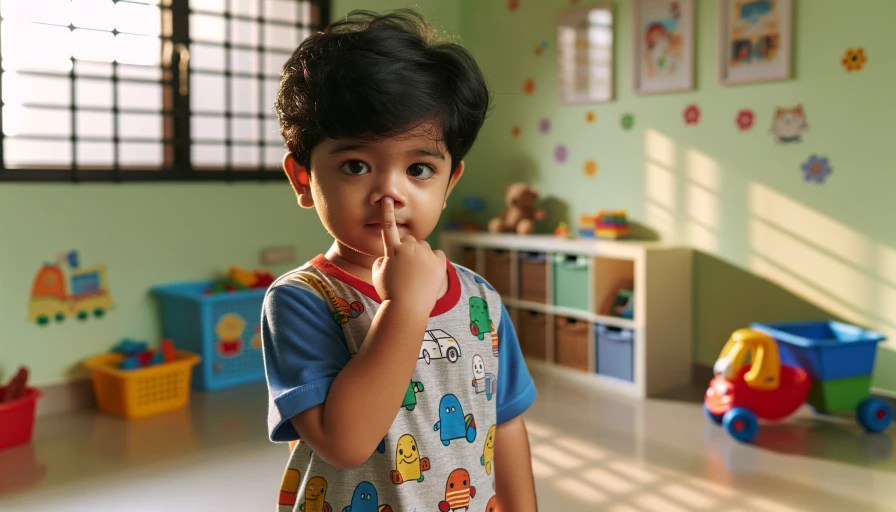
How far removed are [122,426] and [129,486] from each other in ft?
2.26

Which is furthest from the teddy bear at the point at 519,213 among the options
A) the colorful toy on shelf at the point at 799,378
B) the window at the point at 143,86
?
the colorful toy on shelf at the point at 799,378

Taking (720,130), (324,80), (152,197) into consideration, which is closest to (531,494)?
(324,80)

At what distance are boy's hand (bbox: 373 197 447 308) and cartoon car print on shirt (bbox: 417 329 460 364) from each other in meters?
0.08

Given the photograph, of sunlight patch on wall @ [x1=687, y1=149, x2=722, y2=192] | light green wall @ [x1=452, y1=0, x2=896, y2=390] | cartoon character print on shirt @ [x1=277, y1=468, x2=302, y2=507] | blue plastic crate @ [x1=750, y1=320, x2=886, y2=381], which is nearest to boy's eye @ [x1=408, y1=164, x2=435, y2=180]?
cartoon character print on shirt @ [x1=277, y1=468, x2=302, y2=507]

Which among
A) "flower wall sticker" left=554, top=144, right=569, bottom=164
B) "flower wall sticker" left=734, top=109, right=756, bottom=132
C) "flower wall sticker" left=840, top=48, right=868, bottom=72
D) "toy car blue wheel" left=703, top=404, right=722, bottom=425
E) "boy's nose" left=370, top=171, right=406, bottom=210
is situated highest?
"flower wall sticker" left=840, top=48, right=868, bottom=72

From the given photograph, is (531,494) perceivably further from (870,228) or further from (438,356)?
(870,228)

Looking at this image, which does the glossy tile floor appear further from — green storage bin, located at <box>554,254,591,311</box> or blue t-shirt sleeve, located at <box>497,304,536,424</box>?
blue t-shirt sleeve, located at <box>497,304,536,424</box>

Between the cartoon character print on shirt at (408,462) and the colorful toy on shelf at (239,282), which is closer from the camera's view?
the cartoon character print on shirt at (408,462)

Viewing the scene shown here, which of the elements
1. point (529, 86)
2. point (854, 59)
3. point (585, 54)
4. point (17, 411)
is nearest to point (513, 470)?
point (17, 411)

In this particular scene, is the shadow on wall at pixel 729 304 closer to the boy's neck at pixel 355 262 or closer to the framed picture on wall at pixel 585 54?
the framed picture on wall at pixel 585 54

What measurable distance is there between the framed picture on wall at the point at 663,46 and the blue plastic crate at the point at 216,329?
1873 mm

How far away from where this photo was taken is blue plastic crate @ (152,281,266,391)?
3400 mm

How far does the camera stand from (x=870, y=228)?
2.89 metres

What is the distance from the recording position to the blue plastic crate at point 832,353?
272cm
